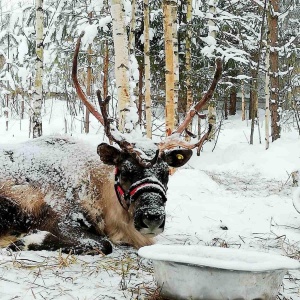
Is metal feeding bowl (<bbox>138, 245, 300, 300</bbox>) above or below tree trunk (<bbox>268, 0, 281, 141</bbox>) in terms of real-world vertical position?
below

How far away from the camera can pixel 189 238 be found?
4.26 m

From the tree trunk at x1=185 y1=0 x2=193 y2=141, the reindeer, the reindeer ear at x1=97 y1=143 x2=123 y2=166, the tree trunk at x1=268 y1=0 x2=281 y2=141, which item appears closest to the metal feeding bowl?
the reindeer

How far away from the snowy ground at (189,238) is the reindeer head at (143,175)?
34 cm

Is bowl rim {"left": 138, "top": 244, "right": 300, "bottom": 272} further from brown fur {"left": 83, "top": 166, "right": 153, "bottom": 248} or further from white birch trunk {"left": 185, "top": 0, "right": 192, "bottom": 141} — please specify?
white birch trunk {"left": 185, "top": 0, "right": 192, "bottom": 141}

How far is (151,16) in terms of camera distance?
42.9ft

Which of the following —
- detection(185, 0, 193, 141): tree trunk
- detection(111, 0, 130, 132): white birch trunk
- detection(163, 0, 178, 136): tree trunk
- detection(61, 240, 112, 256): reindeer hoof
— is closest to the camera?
detection(61, 240, 112, 256): reindeer hoof

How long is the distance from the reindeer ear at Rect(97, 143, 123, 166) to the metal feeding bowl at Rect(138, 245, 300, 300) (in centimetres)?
142

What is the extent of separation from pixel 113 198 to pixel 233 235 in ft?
4.19

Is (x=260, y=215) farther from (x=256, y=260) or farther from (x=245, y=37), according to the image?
(x=245, y=37)

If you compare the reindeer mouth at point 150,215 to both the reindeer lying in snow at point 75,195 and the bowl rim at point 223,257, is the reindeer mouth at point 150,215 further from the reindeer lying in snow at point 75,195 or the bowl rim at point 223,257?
the bowl rim at point 223,257

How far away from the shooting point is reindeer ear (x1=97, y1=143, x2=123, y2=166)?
3623 mm

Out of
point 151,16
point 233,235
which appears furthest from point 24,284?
point 151,16

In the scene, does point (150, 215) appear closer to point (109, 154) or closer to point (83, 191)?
point (109, 154)

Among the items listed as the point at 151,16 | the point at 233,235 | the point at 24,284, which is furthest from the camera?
the point at 151,16
